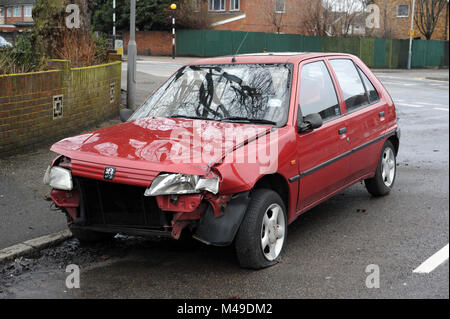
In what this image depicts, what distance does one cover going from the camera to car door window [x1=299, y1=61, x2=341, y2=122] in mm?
5863

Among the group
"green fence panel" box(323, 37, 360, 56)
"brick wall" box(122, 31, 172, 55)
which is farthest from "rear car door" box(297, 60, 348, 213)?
"brick wall" box(122, 31, 172, 55)

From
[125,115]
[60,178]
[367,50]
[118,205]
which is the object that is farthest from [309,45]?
[118,205]

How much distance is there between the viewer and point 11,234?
5973 millimetres

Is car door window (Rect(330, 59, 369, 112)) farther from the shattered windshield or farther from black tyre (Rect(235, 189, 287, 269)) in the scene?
black tyre (Rect(235, 189, 287, 269))

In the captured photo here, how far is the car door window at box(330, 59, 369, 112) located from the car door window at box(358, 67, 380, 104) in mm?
103

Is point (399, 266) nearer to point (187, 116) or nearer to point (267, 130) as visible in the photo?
→ point (267, 130)

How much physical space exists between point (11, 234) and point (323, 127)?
10.1 feet

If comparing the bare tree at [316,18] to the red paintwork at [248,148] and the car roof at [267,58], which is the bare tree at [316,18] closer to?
the red paintwork at [248,148]

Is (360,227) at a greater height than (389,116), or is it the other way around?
(389,116)

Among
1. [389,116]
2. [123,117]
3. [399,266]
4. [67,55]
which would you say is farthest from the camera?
[67,55]

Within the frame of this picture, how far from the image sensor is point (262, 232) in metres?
5.05

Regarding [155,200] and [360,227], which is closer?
[155,200]

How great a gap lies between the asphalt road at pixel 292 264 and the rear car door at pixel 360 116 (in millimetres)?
558

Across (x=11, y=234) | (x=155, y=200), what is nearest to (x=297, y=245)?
(x=155, y=200)
